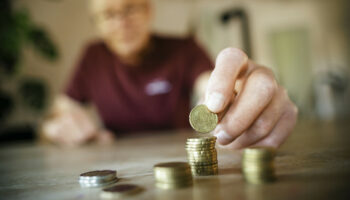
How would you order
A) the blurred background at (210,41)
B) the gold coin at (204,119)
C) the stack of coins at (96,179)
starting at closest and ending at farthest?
1. the stack of coins at (96,179)
2. the gold coin at (204,119)
3. the blurred background at (210,41)

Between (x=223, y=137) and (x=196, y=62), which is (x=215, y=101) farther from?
(x=196, y=62)

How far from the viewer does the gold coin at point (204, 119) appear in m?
0.67

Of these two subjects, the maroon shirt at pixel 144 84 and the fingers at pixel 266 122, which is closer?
the fingers at pixel 266 122

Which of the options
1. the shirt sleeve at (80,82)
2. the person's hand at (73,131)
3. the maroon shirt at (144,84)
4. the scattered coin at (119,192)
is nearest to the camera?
the scattered coin at (119,192)

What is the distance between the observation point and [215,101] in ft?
2.10

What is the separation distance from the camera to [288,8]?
8.05 meters

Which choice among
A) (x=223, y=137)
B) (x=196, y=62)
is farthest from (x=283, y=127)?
(x=196, y=62)

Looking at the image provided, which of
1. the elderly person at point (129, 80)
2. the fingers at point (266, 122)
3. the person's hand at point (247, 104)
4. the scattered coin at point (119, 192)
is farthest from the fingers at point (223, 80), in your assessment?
the elderly person at point (129, 80)

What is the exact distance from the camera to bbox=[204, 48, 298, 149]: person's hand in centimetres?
66

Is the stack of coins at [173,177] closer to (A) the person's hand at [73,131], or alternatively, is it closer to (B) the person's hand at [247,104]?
(B) the person's hand at [247,104]

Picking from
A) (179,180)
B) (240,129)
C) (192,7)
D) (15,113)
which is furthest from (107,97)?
(192,7)

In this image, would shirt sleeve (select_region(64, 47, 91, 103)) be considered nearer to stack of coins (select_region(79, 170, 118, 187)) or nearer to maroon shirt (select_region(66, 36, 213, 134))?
maroon shirt (select_region(66, 36, 213, 134))

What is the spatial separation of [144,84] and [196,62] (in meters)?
0.46

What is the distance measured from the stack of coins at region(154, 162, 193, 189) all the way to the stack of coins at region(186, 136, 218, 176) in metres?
0.09
